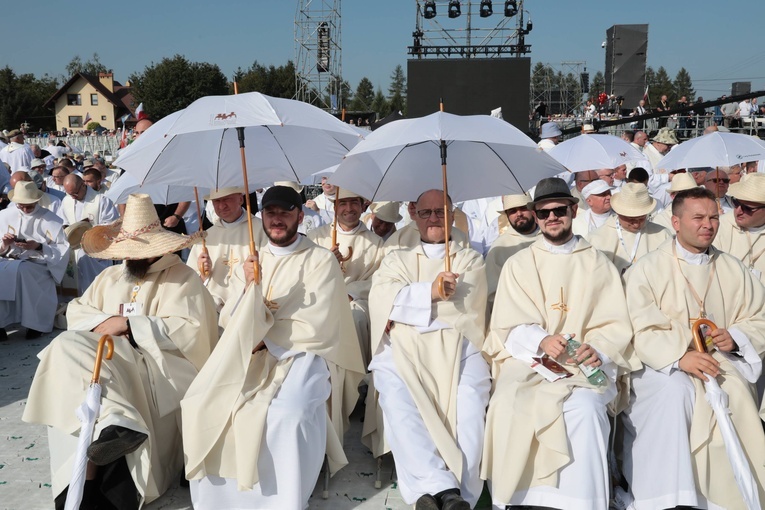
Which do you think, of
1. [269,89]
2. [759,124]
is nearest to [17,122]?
[269,89]

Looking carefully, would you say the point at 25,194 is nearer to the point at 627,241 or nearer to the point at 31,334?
the point at 31,334

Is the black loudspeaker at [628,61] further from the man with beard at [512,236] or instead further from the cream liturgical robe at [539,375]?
the cream liturgical robe at [539,375]

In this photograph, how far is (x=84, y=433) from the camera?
3.98 meters

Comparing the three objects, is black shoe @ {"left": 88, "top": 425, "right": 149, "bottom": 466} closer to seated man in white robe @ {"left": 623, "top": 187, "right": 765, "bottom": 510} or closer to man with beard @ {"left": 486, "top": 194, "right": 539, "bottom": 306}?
seated man in white robe @ {"left": 623, "top": 187, "right": 765, "bottom": 510}

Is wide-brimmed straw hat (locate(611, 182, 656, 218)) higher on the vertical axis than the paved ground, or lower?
higher

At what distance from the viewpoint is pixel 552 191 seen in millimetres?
4664

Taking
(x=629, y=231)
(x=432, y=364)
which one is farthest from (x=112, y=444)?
(x=629, y=231)

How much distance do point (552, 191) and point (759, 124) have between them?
65.1 ft

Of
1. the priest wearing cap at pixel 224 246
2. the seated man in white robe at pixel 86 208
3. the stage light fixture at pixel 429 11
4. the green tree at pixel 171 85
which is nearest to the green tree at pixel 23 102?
the green tree at pixel 171 85

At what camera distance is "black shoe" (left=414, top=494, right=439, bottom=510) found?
4.06 meters

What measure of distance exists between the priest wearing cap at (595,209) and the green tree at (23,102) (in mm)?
63397

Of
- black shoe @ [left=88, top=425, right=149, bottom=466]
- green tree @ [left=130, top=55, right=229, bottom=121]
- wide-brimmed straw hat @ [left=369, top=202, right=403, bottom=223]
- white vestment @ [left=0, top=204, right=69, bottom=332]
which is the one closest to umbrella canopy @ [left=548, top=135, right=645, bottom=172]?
wide-brimmed straw hat @ [left=369, top=202, right=403, bottom=223]

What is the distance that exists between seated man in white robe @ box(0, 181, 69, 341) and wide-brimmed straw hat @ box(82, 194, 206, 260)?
3.84 meters

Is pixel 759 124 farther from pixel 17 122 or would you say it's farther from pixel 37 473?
pixel 17 122
